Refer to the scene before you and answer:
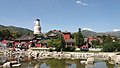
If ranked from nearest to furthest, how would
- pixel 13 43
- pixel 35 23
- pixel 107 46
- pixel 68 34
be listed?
1. pixel 107 46
2. pixel 68 34
3. pixel 13 43
4. pixel 35 23

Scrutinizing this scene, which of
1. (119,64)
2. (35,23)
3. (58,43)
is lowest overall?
(119,64)

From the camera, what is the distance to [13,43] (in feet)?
328

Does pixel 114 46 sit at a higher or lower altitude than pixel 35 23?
lower

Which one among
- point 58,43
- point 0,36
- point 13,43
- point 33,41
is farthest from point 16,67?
point 0,36

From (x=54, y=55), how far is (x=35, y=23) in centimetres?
6485

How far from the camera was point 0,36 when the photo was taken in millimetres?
112125

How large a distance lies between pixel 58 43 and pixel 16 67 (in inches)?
1292

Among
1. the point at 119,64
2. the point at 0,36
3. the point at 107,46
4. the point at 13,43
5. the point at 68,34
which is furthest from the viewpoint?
the point at 0,36

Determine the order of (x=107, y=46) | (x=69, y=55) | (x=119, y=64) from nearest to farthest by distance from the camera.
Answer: (x=119, y=64)
(x=69, y=55)
(x=107, y=46)

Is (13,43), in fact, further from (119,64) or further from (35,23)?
(119,64)

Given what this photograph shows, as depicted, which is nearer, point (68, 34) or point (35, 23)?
point (68, 34)

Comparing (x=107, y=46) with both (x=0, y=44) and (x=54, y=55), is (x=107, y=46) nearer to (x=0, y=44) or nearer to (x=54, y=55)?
(x=54, y=55)

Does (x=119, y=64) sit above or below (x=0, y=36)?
below

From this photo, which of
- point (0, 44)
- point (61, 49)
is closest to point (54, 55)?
point (61, 49)
